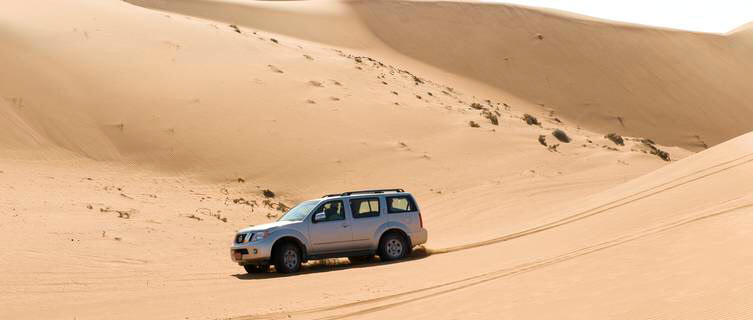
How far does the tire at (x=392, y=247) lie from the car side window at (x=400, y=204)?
48cm

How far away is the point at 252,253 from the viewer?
1814cm

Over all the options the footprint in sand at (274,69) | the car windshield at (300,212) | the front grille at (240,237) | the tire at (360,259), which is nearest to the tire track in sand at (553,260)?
the car windshield at (300,212)

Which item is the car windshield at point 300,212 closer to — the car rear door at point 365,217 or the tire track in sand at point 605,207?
the car rear door at point 365,217

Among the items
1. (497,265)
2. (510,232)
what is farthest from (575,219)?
(497,265)

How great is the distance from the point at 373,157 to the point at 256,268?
12985 millimetres

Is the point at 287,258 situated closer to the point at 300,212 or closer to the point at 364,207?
the point at 300,212

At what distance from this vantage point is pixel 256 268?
18.9 meters

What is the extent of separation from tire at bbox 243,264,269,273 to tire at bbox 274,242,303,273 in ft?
1.40

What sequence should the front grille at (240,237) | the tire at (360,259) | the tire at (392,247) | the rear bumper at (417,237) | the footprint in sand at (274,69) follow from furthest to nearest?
the footprint in sand at (274,69), the tire at (360,259), the rear bumper at (417,237), the tire at (392,247), the front grille at (240,237)

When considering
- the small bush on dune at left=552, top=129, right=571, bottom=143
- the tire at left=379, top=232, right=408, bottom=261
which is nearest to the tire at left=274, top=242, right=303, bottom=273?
the tire at left=379, top=232, right=408, bottom=261

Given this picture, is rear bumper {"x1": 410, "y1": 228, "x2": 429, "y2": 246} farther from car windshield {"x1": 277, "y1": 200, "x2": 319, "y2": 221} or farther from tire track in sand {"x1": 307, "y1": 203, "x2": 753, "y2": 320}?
tire track in sand {"x1": 307, "y1": 203, "x2": 753, "y2": 320}

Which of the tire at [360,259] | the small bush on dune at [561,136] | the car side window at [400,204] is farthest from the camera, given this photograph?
the small bush on dune at [561,136]

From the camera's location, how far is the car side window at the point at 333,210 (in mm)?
18969

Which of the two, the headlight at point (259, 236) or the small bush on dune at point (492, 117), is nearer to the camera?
the headlight at point (259, 236)
